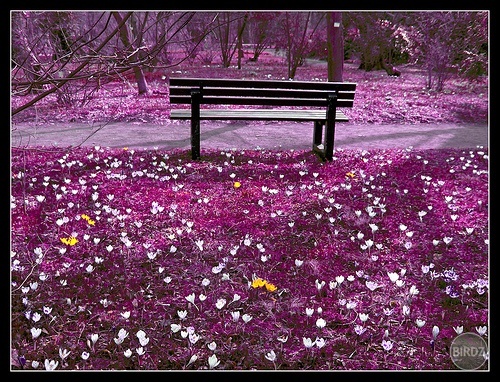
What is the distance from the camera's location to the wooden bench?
24.4 ft

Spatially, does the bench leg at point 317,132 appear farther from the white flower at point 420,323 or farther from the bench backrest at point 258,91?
the white flower at point 420,323

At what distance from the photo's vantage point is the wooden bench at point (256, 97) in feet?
24.4

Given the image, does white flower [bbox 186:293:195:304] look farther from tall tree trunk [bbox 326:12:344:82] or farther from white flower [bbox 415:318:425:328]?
tall tree trunk [bbox 326:12:344:82]

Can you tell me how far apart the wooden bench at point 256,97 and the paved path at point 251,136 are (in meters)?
1.17

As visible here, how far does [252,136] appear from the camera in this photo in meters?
9.80

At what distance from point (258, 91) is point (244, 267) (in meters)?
3.96

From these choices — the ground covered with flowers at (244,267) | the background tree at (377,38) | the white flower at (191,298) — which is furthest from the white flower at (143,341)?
the background tree at (377,38)

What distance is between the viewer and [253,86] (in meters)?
7.56

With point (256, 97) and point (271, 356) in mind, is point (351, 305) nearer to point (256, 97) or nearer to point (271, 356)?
point (271, 356)

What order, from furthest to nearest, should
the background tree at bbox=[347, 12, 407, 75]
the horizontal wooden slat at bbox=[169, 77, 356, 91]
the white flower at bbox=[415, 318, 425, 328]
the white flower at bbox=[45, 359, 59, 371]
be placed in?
the background tree at bbox=[347, 12, 407, 75], the horizontal wooden slat at bbox=[169, 77, 356, 91], the white flower at bbox=[415, 318, 425, 328], the white flower at bbox=[45, 359, 59, 371]

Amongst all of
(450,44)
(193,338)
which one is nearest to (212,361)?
(193,338)

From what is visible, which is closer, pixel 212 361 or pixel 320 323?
pixel 212 361

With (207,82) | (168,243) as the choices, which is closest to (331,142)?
(207,82)

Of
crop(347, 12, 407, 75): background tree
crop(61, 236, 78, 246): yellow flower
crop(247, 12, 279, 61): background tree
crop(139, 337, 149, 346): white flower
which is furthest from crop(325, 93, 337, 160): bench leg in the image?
crop(247, 12, 279, 61): background tree
